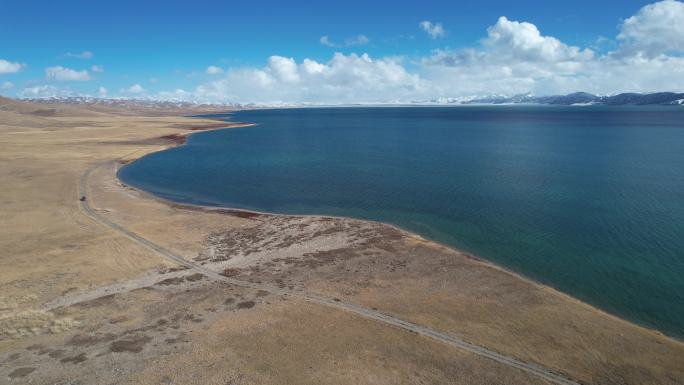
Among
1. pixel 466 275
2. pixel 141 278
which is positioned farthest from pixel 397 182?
pixel 141 278

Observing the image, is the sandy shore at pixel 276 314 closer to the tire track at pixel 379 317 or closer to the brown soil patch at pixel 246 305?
the brown soil patch at pixel 246 305

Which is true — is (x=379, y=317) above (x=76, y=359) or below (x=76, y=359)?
below

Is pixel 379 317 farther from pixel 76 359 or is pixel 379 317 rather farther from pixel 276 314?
pixel 76 359

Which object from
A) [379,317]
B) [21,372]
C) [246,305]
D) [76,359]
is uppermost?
[21,372]

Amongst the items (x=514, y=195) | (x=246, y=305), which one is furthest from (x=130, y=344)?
(x=514, y=195)

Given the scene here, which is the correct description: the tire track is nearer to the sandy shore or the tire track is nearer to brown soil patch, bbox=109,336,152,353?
the sandy shore

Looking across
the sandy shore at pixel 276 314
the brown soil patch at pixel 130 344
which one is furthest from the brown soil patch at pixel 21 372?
the brown soil patch at pixel 130 344

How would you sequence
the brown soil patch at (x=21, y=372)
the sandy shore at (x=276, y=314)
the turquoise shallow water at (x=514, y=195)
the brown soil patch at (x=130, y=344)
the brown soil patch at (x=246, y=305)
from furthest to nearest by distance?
the turquoise shallow water at (x=514, y=195) < the brown soil patch at (x=246, y=305) < the brown soil patch at (x=130, y=344) < the sandy shore at (x=276, y=314) < the brown soil patch at (x=21, y=372)
